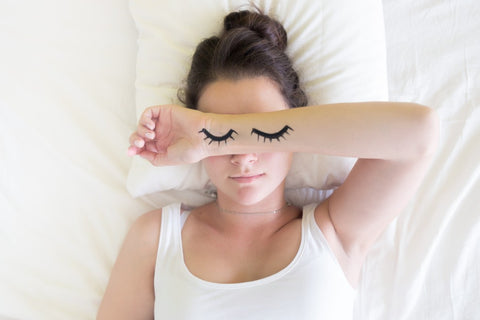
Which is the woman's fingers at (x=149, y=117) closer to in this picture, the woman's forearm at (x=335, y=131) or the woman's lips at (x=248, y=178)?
the woman's forearm at (x=335, y=131)

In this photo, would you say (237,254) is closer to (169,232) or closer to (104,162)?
(169,232)

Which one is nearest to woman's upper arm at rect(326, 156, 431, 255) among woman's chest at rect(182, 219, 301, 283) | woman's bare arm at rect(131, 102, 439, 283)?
woman's bare arm at rect(131, 102, 439, 283)

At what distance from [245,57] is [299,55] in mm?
245

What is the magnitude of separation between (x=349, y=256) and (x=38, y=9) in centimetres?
136

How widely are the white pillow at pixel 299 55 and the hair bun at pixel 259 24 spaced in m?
0.08

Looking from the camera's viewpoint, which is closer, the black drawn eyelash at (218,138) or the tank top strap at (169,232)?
the black drawn eyelash at (218,138)

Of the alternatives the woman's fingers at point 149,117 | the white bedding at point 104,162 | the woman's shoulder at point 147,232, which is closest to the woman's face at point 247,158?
the woman's fingers at point 149,117

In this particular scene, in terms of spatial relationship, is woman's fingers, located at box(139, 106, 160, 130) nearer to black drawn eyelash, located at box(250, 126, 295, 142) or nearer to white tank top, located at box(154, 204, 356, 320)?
black drawn eyelash, located at box(250, 126, 295, 142)

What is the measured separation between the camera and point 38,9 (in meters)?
1.50

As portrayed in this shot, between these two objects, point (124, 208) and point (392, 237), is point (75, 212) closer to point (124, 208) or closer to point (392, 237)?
point (124, 208)

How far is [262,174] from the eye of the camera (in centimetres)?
108

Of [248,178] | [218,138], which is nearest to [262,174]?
[248,178]

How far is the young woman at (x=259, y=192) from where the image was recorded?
38.4 inches

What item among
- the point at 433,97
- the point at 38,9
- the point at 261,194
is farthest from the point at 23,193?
the point at 433,97
